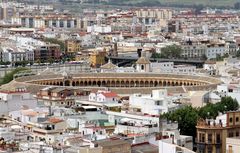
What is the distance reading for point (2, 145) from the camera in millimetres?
Result: 26734

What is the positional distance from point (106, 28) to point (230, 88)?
71490 mm

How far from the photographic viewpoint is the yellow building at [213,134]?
1158 inches

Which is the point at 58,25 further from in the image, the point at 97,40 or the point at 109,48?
the point at 109,48

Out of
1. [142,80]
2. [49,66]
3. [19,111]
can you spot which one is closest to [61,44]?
[49,66]

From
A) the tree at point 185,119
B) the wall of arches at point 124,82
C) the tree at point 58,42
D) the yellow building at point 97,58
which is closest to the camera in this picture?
the tree at point 185,119

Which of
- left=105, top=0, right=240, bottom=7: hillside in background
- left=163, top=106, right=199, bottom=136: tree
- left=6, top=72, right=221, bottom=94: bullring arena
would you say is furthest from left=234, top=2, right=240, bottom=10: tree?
A: left=163, top=106, right=199, bottom=136: tree

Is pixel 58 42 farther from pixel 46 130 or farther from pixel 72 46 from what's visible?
pixel 46 130

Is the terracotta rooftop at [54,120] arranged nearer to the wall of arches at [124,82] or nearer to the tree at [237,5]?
the wall of arches at [124,82]

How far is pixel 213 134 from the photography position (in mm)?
29531

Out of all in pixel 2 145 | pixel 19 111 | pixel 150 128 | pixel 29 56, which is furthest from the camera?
pixel 29 56

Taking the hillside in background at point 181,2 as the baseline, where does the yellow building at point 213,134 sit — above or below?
below

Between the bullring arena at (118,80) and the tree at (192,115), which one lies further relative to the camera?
the bullring arena at (118,80)

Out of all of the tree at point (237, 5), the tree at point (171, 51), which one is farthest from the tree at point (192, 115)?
the tree at point (237, 5)

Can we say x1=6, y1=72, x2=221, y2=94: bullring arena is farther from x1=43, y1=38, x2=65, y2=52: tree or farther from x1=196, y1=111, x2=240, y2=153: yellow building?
x1=43, y1=38, x2=65, y2=52: tree
